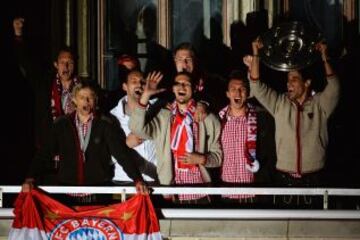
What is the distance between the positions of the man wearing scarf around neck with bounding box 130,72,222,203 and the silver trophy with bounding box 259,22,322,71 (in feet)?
3.23

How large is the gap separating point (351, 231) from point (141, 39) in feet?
13.0

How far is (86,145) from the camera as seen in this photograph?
28.7 feet

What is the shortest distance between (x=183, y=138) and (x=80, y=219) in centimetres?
135

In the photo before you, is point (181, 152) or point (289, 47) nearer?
point (181, 152)

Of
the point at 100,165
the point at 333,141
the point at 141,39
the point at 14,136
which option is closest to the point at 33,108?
the point at 14,136

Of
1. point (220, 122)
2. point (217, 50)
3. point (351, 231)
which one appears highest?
point (217, 50)

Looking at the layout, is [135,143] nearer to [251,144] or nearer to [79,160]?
[79,160]

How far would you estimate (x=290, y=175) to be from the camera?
8914 millimetres

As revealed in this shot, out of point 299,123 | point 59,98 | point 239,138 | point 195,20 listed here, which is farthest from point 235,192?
point 195,20

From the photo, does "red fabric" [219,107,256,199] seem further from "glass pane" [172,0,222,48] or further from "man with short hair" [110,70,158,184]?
"glass pane" [172,0,222,48]

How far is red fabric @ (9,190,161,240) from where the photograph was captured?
8.62 metres

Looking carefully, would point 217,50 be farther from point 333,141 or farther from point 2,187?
point 2,187

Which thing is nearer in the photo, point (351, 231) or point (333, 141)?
point (351, 231)

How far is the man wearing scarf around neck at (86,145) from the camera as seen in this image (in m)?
8.73
